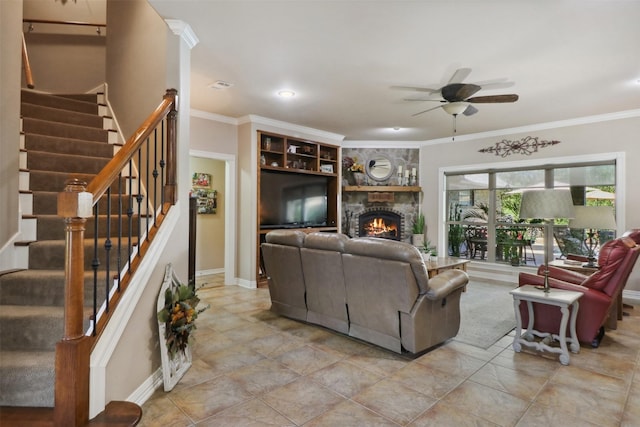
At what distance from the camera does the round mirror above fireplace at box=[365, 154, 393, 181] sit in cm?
743

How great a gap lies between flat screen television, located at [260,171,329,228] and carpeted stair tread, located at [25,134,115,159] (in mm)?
2498

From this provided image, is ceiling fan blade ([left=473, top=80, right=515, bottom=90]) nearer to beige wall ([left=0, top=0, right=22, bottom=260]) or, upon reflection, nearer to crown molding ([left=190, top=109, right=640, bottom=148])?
crown molding ([left=190, top=109, right=640, bottom=148])

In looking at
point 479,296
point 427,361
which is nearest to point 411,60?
point 427,361

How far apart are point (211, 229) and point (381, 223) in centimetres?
349

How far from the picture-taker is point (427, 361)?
2.86m

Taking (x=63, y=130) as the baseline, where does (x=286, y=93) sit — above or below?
above

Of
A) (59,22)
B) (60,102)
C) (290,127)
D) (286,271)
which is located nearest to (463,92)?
(286,271)

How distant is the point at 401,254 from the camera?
108 inches

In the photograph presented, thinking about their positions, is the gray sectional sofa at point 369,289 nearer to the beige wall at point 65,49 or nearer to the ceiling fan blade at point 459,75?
the ceiling fan blade at point 459,75

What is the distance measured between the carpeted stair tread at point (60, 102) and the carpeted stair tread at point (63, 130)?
0.56m

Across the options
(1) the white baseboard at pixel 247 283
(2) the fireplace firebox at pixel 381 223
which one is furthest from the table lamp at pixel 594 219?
(1) the white baseboard at pixel 247 283

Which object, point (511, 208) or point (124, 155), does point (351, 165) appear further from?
point (124, 155)

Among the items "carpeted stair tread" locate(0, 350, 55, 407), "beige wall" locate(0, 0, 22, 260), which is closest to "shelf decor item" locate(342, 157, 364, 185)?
"beige wall" locate(0, 0, 22, 260)

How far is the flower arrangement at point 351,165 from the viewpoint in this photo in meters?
7.31
